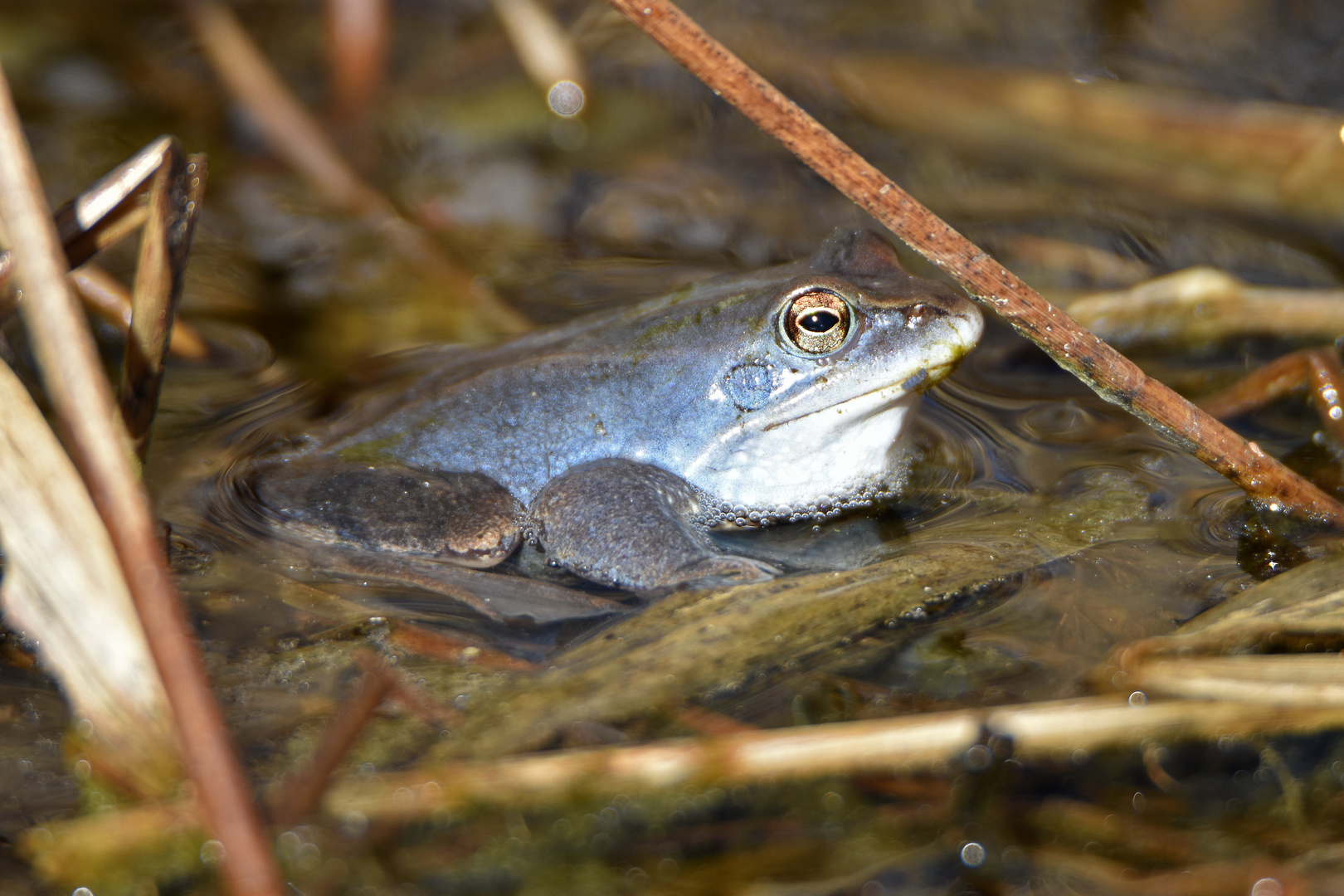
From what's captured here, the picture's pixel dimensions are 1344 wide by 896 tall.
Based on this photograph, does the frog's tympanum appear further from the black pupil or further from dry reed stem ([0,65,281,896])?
dry reed stem ([0,65,281,896])

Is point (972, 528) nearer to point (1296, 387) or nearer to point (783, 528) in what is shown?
point (783, 528)

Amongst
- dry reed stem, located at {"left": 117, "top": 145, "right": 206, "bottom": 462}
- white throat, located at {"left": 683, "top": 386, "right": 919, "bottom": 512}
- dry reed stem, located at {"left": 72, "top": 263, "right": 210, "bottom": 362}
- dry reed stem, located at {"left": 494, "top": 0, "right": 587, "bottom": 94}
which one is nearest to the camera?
dry reed stem, located at {"left": 117, "top": 145, "right": 206, "bottom": 462}

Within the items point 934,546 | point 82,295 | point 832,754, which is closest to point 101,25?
point 82,295

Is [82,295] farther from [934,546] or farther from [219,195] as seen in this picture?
[934,546]

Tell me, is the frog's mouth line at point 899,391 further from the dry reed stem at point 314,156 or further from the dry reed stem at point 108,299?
the dry reed stem at point 108,299

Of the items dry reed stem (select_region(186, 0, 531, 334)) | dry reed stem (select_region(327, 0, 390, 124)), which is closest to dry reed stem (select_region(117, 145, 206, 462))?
dry reed stem (select_region(186, 0, 531, 334))

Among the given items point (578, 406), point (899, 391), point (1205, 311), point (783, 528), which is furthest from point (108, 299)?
point (1205, 311)

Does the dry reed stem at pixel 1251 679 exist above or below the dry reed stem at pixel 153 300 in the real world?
below

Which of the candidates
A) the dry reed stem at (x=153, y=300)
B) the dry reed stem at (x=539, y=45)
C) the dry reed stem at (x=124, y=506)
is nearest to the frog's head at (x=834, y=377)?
the dry reed stem at (x=153, y=300)
